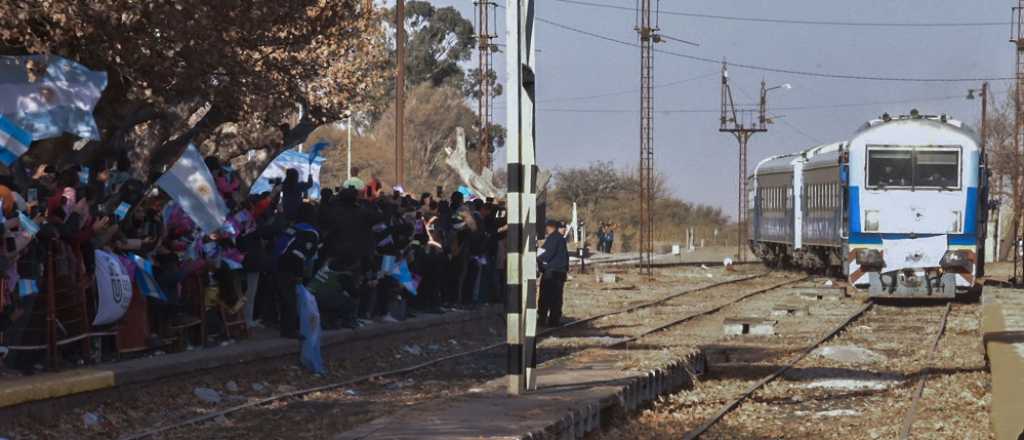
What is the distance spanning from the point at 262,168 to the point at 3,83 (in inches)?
330

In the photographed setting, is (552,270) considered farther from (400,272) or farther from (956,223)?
(956,223)

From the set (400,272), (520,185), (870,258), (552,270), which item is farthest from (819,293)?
(520,185)

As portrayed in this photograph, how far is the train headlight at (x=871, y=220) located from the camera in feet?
96.2

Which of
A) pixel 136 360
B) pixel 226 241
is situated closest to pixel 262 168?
pixel 226 241

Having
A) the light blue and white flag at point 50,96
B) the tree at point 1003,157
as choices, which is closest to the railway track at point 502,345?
the light blue and white flag at point 50,96

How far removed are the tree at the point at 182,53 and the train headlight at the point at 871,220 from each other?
10.5 m

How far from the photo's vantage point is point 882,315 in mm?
27438

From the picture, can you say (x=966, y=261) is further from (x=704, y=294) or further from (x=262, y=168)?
(x=262, y=168)

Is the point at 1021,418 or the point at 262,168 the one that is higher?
the point at 262,168

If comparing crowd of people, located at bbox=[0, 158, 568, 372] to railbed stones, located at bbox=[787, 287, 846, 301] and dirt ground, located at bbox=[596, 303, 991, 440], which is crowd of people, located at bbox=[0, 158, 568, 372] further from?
railbed stones, located at bbox=[787, 287, 846, 301]

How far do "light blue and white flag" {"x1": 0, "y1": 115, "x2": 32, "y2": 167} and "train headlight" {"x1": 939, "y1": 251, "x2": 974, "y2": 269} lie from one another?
68.1ft

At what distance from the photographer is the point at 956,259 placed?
94.0ft

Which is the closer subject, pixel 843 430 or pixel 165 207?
pixel 843 430

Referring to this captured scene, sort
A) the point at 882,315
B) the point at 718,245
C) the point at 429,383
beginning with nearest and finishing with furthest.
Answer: the point at 429,383, the point at 882,315, the point at 718,245
